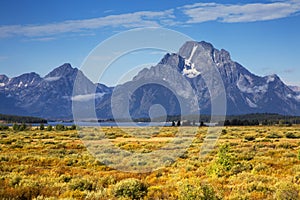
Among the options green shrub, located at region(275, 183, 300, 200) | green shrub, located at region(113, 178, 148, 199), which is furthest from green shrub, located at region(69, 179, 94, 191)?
green shrub, located at region(275, 183, 300, 200)

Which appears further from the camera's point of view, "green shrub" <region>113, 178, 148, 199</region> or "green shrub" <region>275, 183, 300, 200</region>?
"green shrub" <region>113, 178, 148, 199</region>

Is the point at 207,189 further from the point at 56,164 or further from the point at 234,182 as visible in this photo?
the point at 56,164

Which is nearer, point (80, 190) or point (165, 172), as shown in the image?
point (80, 190)

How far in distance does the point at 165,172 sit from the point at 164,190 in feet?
22.7

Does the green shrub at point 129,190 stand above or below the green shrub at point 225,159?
below

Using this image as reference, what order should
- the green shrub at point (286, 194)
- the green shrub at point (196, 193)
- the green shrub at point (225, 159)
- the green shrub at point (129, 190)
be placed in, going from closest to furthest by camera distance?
1. the green shrub at point (196, 193)
2. the green shrub at point (286, 194)
3. the green shrub at point (129, 190)
4. the green shrub at point (225, 159)

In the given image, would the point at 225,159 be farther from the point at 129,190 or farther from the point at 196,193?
the point at 196,193

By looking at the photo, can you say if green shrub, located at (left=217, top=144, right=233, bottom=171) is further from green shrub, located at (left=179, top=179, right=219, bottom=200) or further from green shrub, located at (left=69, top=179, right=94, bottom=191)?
green shrub, located at (left=179, top=179, right=219, bottom=200)

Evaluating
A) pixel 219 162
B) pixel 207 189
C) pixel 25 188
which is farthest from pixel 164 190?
pixel 219 162

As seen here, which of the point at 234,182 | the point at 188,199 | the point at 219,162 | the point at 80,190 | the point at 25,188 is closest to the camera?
the point at 188,199

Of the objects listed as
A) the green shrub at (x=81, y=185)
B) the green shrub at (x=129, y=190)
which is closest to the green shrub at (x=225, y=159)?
the green shrub at (x=129, y=190)

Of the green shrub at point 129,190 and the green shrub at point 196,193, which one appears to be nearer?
the green shrub at point 196,193

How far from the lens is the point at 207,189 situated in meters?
11.2

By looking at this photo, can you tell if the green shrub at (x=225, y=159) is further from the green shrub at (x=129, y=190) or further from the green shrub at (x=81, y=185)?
the green shrub at (x=81, y=185)
